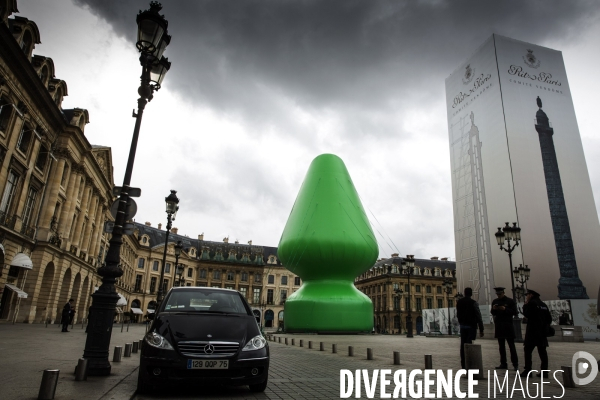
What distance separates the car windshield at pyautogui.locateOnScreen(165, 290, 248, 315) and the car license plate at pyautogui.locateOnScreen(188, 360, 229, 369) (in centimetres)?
109

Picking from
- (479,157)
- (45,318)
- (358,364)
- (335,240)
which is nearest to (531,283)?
(479,157)

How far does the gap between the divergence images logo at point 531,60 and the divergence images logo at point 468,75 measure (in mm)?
5820

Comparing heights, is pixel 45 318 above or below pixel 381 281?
below

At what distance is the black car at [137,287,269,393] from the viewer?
5180 millimetres

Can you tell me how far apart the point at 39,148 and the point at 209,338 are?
2899cm

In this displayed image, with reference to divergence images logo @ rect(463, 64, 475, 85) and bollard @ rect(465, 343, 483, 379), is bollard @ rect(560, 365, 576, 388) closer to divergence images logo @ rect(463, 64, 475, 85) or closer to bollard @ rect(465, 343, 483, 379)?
bollard @ rect(465, 343, 483, 379)

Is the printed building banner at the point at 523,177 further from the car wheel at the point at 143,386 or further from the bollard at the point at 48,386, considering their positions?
the bollard at the point at 48,386

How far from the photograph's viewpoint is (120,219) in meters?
7.54

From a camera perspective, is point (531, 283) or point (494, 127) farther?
point (494, 127)

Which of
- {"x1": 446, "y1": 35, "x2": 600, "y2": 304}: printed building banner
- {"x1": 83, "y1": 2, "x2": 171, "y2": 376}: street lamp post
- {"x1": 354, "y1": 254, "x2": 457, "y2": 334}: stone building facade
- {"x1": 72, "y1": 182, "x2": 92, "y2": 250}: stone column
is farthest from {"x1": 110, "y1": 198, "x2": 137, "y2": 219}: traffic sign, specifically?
{"x1": 354, "y1": 254, "x2": 457, "y2": 334}: stone building facade

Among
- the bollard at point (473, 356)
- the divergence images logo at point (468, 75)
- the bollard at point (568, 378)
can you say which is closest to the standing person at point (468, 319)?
the bollard at point (473, 356)

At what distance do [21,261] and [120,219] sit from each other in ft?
73.1

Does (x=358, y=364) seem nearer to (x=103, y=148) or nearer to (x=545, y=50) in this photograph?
(x=103, y=148)

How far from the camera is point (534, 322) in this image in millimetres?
7773
